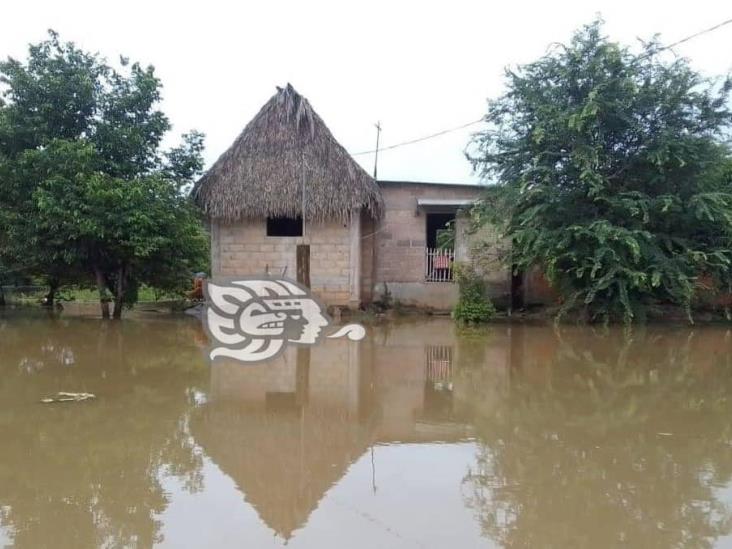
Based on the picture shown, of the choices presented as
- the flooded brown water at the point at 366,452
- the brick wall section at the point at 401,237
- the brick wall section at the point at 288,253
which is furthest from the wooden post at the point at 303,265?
the flooded brown water at the point at 366,452

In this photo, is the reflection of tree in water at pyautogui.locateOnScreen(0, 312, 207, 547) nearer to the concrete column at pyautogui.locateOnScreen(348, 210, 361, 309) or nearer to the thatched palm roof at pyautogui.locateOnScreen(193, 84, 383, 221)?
the thatched palm roof at pyautogui.locateOnScreen(193, 84, 383, 221)

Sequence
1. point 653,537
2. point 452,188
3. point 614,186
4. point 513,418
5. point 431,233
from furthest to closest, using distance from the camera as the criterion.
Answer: point 431,233
point 452,188
point 614,186
point 513,418
point 653,537

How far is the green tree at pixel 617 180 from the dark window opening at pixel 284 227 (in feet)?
16.2

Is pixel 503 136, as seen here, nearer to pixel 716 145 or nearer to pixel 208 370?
pixel 716 145

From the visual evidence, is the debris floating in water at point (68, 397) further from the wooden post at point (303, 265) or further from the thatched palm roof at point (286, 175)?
the wooden post at point (303, 265)

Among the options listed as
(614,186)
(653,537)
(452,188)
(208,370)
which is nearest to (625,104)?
(614,186)

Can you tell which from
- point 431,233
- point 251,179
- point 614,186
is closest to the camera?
point 614,186

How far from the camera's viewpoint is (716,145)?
425 inches

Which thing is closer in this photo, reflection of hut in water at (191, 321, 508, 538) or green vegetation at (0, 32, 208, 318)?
reflection of hut in water at (191, 321, 508, 538)

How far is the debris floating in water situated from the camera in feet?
18.2

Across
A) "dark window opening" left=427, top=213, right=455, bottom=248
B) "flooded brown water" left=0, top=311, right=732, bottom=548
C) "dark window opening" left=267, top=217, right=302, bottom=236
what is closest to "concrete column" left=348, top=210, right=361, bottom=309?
"dark window opening" left=267, top=217, right=302, bottom=236

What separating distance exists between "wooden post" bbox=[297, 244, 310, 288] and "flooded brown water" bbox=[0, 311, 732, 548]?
516 centimetres

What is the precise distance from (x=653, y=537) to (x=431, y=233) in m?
13.4

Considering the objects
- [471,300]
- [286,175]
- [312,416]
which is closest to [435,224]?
[471,300]
